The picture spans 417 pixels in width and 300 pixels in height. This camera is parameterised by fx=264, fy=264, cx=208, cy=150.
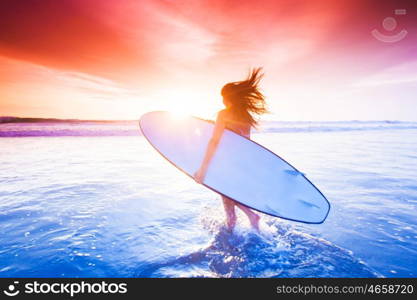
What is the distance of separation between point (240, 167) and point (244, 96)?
3.52 feet

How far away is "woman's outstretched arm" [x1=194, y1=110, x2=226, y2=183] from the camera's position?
2.98 m

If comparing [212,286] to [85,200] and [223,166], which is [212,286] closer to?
[223,166]

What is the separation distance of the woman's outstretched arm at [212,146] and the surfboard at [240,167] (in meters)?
0.16

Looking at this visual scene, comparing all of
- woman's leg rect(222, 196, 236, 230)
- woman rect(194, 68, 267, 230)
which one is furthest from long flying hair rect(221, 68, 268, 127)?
woman's leg rect(222, 196, 236, 230)

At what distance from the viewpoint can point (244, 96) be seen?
322cm

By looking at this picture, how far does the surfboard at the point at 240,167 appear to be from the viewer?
3.22m

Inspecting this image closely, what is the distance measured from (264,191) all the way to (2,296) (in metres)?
2.90

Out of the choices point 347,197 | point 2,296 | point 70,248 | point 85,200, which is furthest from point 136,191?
point 347,197

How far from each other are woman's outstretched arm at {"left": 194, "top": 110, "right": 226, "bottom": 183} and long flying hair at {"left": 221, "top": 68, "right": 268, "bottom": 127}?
0.66 feet

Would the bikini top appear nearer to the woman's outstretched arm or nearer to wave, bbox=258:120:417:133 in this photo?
the woman's outstretched arm

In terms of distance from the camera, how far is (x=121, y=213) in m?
4.11

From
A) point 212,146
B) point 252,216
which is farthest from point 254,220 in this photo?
point 212,146

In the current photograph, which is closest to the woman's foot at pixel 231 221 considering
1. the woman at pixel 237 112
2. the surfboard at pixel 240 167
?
the woman at pixel 237 112

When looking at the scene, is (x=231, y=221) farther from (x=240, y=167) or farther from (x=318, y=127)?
(x=318, y=127)
